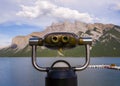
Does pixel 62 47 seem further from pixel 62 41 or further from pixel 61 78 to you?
pixel 61 78

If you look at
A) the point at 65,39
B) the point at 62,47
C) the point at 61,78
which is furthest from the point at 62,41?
the point at 61,78

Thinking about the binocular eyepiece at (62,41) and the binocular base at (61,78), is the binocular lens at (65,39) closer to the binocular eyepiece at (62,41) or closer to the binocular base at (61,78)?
the binocular eyepiece at (62,41)

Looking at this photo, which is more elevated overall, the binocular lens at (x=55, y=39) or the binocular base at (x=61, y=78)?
the binocular lens at (x=55, y=39)

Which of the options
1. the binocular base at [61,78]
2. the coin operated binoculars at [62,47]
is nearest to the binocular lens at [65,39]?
the coin operated binoculars at [62,47]

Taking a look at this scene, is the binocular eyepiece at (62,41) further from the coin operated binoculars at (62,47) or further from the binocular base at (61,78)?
the binocular base at (61,78)

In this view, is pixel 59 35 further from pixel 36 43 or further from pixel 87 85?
pixel 87 85

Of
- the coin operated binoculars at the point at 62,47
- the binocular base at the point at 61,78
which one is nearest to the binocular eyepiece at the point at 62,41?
the coin operated binoculars at the point at 62,47

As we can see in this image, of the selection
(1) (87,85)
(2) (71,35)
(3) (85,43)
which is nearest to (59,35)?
(2) (71,35)

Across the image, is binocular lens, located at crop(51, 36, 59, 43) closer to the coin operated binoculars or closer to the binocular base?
the coin operated binoculars

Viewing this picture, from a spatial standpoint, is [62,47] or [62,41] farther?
[62,47]

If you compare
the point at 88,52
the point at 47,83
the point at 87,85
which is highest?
the point at 88,52

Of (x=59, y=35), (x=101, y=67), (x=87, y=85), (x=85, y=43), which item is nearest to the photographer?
(x=59, y=35)
